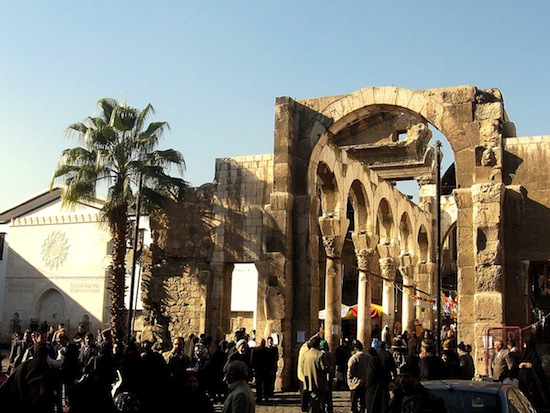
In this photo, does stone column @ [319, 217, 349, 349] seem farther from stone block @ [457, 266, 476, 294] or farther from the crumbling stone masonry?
stone block @ [457, 266, 476, 294]

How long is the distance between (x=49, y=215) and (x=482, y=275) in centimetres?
2564

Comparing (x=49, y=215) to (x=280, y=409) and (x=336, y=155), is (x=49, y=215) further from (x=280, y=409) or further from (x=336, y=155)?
(x=280, y=409)

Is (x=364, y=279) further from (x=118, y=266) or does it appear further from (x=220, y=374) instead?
(x=220, y=374)

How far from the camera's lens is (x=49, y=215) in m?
33.6

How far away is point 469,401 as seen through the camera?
5.81 m

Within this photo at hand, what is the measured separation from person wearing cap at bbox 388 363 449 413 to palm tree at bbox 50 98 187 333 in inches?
574

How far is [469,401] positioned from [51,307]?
28.8 m

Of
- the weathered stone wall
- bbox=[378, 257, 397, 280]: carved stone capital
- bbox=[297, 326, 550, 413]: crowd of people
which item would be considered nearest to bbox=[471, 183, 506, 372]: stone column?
the weathered stone wall

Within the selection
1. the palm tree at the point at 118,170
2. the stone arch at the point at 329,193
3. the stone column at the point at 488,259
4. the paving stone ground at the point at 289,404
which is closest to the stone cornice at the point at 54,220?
the palm tree at the point at 118,170

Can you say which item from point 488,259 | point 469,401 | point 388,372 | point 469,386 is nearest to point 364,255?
point 488,259

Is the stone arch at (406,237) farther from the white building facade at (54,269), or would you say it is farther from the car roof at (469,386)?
the car roof at (469,386)

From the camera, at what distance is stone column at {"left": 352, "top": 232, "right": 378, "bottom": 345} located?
802 inches

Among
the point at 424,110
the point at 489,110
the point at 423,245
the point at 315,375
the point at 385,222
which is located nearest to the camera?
the point at 315,375

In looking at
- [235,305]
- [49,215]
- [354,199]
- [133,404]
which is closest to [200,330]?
[354,199]
